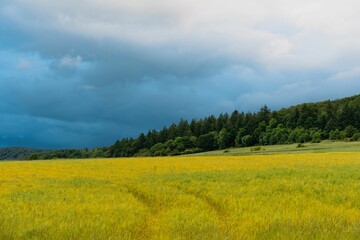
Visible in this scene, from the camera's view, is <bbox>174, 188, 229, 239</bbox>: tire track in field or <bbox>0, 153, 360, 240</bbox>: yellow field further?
<bbox>174, 188, 229, 239</bbox>: tire track in field

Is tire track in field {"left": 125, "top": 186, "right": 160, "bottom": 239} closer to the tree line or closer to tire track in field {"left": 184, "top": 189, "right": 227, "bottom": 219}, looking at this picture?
tire track in field {"left": 184, "top": 189, "right": 227, "bottom": 219}

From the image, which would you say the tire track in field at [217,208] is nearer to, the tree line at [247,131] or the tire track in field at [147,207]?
the tire track in field at [147,207]

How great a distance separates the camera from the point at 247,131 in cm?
16088

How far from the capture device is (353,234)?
9984 mm

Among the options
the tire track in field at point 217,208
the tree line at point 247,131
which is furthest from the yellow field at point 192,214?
the tree line at point 247,131

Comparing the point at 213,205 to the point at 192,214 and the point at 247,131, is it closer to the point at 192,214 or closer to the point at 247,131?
the point at 192,214

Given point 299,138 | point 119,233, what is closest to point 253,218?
point 119,233

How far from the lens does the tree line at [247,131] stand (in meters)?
149

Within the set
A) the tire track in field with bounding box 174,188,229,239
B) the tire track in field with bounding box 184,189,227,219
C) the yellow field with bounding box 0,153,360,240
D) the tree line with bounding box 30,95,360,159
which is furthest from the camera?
the tree line with bounding box 30,95,360,159

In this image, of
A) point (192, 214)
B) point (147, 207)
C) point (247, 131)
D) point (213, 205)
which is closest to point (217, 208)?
point (213, 205)

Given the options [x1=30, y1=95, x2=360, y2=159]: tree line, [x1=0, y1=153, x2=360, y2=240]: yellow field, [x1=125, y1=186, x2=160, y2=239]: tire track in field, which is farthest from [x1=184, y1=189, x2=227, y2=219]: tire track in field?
[x1=30, y1=95, x2=360, y2=159]: tree line

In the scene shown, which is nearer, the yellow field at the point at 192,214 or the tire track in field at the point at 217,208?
the yellow field at the point at 192,214

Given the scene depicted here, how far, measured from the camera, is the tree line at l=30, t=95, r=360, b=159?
5851 inches

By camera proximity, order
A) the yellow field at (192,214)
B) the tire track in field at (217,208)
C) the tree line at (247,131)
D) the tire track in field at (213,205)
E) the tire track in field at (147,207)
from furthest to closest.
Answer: the tree line at (247,131), the tire track in field at (213,205), the tire track in field at (217,208), the tire track in field at (147,207), the yellow field at (192,214)
